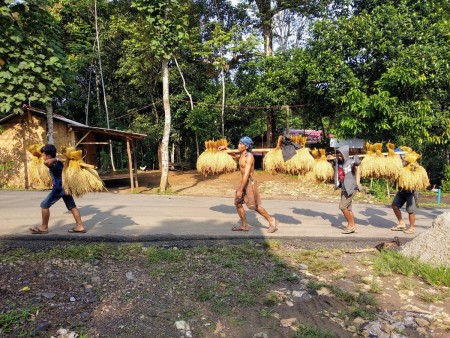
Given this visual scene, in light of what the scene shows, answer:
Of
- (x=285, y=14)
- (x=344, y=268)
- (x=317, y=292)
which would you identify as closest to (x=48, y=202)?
(x=317, y=292)

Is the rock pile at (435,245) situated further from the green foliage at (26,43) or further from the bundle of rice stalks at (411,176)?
the green foliage at (26,43)

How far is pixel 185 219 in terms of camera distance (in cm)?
826

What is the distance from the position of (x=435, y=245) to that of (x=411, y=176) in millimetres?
1855

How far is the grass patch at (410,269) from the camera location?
206 inches

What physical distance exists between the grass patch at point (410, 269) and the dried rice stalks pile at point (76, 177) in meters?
4.75

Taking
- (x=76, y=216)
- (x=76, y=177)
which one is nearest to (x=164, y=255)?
(x=76, y=216)

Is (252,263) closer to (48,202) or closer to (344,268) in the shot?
(344,268)

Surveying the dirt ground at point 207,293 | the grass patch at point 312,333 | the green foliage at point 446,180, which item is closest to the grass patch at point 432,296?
the dirt ground at point 207,293

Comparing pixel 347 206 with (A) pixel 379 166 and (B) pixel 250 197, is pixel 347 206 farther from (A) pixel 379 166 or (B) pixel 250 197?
(B) pixel 250 197

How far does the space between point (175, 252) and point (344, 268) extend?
256cm

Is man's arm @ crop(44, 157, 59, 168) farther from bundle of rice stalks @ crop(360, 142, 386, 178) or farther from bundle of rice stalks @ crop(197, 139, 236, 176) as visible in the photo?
bundle of rice stalks @ crop(360, 142, 386, 178)

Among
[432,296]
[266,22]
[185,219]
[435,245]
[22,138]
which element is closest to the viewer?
[432,296]

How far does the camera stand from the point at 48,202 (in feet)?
20.4

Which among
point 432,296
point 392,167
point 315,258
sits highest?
point 392,167
